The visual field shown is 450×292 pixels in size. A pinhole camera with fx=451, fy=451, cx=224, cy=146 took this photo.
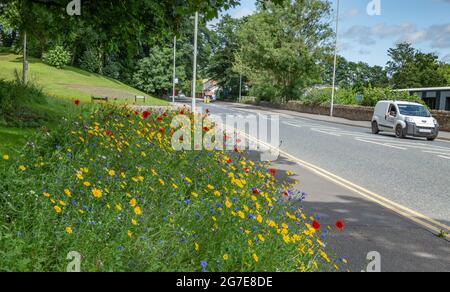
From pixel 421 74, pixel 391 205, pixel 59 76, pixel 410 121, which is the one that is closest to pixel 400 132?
pixel 410 121

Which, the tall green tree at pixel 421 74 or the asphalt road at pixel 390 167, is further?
the tall green tree at pixel 421 74

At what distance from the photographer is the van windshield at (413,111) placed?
22245 millimetres

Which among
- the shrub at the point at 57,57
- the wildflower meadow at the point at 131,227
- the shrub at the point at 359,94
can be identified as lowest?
the wildflower meadow at the point at 131,227

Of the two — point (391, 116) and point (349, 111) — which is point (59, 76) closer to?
point (349, 111)

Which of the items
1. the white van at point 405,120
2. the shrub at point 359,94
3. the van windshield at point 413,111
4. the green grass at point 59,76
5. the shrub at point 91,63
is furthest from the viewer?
→ the shrub at point 91,63

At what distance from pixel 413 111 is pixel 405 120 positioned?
120 centimetres

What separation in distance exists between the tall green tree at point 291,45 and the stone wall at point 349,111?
5400 millimetres

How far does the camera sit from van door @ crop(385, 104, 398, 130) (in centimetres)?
2251

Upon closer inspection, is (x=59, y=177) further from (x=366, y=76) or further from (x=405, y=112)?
(x=366, y=76)

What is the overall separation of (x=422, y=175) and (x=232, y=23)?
87.1 meters

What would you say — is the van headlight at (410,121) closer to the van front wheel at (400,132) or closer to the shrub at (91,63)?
the van front wheel at (400,132)

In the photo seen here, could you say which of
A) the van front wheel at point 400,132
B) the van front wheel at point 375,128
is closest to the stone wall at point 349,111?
the van front wheel at point 375,128

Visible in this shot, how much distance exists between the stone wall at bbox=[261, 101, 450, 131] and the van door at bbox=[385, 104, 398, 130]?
6.15 meters
